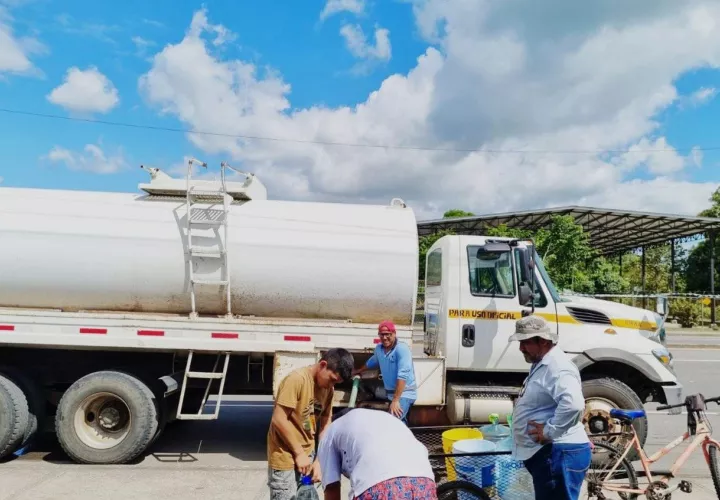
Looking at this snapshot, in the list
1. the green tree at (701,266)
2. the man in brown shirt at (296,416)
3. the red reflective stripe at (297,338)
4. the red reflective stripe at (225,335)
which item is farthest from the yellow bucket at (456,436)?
the green tree at (701,266)

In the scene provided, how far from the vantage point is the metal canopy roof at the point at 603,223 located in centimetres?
2533

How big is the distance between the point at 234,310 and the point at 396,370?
201cm

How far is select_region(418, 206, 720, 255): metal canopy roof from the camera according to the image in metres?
25.3

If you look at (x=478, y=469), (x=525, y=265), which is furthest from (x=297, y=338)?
(x=478, y=469)

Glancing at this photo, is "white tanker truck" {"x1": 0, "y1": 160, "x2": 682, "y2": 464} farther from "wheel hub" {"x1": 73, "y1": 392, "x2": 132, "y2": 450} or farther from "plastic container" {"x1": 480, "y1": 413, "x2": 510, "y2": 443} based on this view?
"plastic container" {"x1": 480, "y1": 413, "x2": 510, "y2": 443}

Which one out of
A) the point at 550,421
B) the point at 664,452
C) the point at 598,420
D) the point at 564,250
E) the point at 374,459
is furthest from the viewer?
the point at 564,250

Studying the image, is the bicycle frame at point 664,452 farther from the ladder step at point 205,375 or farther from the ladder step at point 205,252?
the ladder step at point 205,252

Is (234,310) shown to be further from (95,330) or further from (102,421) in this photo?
(102,421)

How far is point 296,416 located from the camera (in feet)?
10.5

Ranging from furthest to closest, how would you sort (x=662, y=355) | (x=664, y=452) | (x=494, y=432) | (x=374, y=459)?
(x=662, y=355)
(x=664, y=452)
(x=494, y=432)
(x=374, y=459)

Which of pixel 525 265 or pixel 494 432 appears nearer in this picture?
pixel 494 432

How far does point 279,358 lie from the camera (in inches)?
229

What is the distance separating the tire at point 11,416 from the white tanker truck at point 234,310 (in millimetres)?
21

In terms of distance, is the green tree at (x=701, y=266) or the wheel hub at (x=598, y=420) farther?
the green tree at (x=701, y=266)
